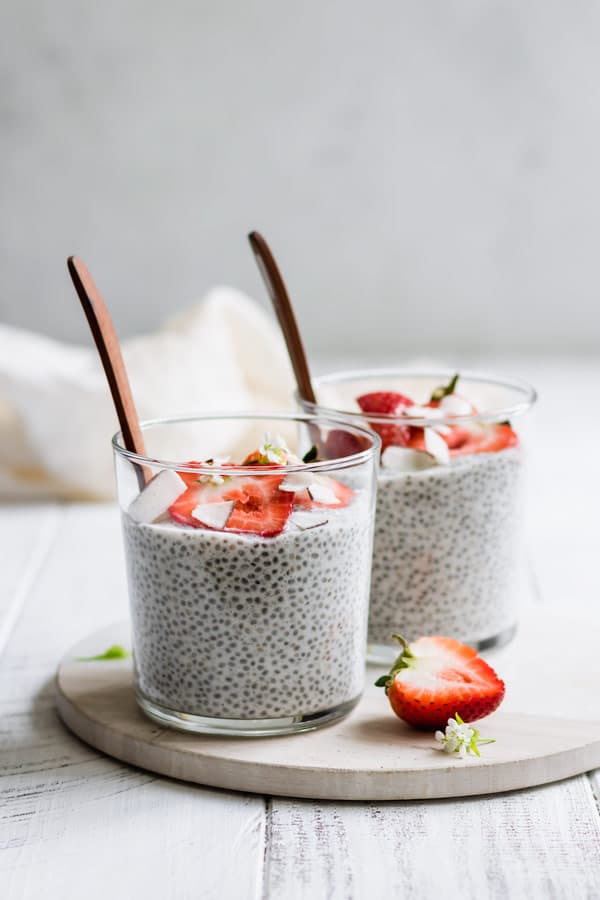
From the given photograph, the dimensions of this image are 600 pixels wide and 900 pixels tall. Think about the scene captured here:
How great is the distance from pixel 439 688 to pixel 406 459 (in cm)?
22

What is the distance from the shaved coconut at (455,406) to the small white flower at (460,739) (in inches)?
12.7

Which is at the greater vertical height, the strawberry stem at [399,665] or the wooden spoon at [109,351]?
the wooden spoon at [109,351]

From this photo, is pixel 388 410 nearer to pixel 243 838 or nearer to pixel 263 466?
pixel 263 466

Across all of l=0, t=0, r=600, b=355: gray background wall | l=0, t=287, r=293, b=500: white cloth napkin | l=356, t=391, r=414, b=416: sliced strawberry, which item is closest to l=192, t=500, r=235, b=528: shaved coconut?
l=356, t=391, r=414, b=416: sliced strawberry

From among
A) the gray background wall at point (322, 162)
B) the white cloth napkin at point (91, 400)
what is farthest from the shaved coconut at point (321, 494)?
the gray background wall at point (322, 162)

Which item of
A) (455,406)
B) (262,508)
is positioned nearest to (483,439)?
(455,406)

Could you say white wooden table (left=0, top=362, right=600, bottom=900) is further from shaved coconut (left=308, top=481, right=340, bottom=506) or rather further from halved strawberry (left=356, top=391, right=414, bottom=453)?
halved strawberry (left=356, top=391, right=414, bottom=453)

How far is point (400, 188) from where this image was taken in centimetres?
279

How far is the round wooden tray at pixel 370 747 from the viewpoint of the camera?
0.86 m

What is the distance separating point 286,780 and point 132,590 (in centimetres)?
20

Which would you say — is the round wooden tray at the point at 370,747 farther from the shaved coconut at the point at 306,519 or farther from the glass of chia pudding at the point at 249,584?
the shaved coconut at the point at 306,519

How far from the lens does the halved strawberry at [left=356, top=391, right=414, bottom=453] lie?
1050 millimetres

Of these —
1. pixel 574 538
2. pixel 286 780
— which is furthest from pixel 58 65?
pixel 286 780

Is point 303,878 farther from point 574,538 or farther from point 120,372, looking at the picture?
point 574,538
